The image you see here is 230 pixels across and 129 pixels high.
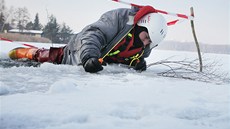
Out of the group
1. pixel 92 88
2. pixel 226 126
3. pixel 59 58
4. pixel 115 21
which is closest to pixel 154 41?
pixel 115 21

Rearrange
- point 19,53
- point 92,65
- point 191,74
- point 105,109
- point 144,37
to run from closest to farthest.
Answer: point 105,109
point 92,65
point 144,37
point 191,74
point 19,53

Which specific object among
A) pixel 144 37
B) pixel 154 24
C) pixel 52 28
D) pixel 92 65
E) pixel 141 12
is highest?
pixel 52 28

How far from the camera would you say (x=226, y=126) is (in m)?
1.11

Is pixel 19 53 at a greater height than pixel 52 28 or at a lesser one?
lesser

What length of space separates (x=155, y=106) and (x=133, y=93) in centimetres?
33

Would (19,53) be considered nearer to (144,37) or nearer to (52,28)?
(144,37)

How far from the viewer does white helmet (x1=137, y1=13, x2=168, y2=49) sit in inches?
147

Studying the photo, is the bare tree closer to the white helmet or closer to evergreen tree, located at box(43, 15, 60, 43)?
the white helmet

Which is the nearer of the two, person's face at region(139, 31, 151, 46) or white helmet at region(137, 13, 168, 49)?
white helmet at region(137, 13, 168, 49)

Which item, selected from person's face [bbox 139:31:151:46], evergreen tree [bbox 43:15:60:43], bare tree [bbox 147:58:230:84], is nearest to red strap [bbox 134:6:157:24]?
person's face [bbox 139:31:151:46]

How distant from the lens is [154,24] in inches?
147

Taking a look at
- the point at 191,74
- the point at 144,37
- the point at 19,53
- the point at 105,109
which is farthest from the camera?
the point at 19,53

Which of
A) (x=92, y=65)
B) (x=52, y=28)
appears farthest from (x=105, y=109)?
(x=52, y=28)

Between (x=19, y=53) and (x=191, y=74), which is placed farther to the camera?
(x=19, y=53)
